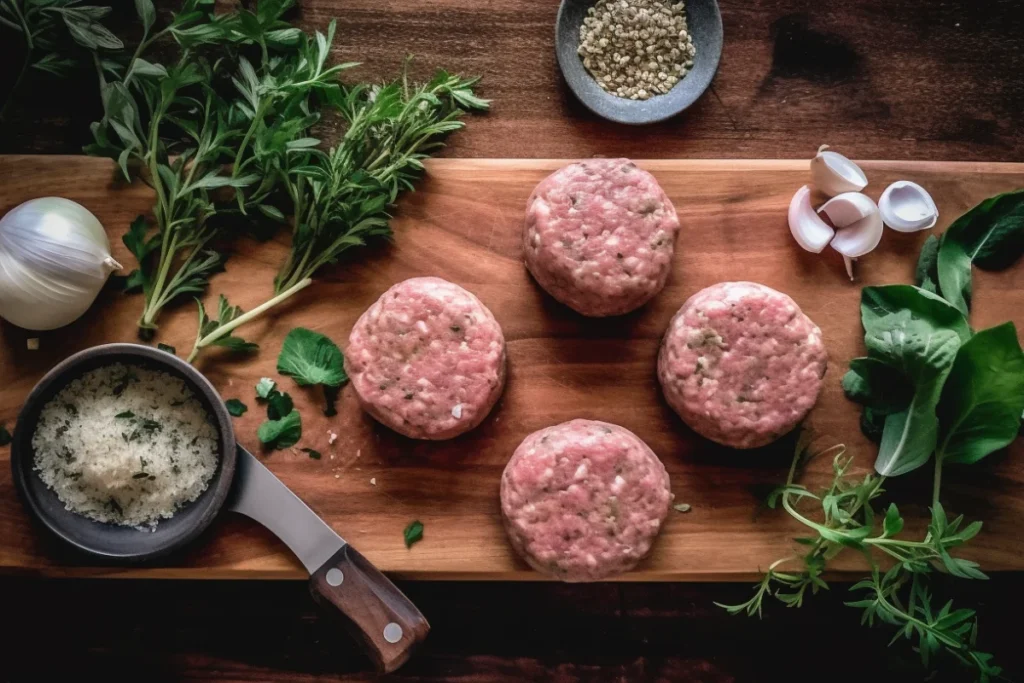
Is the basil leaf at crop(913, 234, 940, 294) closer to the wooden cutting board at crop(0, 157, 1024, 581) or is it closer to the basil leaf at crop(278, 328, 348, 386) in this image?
the wooden cutting board at crop(0, 157, 1024, 581)

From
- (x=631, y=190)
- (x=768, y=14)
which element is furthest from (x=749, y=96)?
(x=631, y=190)

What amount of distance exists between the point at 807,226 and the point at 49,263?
1.76 m

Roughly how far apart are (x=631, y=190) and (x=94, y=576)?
60.8 inches

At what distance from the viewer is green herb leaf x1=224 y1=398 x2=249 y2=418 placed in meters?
1.89

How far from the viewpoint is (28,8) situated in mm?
1854

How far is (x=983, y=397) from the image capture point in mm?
1723

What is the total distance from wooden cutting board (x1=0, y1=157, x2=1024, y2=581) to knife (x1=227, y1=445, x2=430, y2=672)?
8 centimetres

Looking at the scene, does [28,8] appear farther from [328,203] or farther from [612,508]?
[612,508]

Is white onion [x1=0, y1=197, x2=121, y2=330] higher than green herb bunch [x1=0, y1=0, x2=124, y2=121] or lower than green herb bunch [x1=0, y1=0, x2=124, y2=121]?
lower

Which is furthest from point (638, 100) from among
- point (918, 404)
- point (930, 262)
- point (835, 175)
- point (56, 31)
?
point (56, 31)

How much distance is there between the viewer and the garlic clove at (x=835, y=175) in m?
1.89

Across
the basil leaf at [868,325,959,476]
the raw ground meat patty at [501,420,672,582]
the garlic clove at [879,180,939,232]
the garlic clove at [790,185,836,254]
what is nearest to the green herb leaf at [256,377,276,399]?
the raw ground meat patty at [501,420,672,582]

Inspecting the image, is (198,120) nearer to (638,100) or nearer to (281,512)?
(281,512)

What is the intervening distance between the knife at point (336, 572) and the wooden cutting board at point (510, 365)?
79 mm
